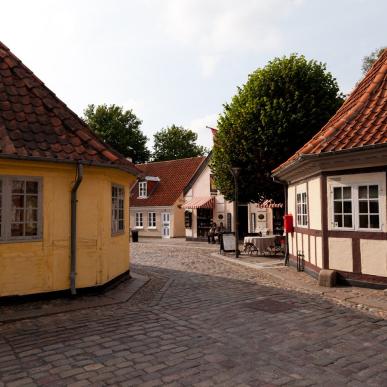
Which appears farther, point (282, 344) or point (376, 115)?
point (376, 115)

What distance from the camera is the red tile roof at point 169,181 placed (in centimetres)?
3391

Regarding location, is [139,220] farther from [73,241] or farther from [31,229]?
[31,229]

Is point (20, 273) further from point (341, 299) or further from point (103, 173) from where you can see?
point (341, 299)

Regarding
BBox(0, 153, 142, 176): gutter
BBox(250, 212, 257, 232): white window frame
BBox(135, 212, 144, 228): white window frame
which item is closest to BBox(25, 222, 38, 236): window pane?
BBox(0, 153, 142, 176): gutter

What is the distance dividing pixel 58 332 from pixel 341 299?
569 centimetres

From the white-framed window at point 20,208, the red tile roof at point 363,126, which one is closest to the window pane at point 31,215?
the white-framed window at point 20,208

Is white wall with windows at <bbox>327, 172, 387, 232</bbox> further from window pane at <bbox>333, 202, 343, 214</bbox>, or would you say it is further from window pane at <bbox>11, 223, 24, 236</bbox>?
window pane at <bbox>11, 223, 24, 236</bbox>

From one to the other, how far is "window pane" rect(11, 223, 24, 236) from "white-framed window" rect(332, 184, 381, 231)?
7.31m

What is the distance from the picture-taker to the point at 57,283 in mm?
8547

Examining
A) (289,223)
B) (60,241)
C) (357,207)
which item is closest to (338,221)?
(357,207)

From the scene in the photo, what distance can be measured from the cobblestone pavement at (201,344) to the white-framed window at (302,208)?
145 inches

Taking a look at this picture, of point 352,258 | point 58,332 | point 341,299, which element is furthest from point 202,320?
point 352,258

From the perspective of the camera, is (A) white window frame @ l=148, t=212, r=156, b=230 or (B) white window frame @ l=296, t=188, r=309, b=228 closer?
(B) white window frame @ l=296, t=188, r=309, b=228

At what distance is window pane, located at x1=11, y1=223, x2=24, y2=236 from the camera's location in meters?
8.02
